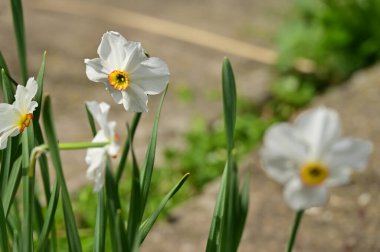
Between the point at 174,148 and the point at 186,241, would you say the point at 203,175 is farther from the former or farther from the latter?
the point at 186,241

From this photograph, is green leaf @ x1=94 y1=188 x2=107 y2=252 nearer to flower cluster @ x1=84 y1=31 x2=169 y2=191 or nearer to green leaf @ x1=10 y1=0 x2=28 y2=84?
flower cluster @ x1=84 y1=31 x2=169 y2=191

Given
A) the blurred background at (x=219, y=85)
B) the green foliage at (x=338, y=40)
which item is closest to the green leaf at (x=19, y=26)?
the blurred background at (x=219, y=85)

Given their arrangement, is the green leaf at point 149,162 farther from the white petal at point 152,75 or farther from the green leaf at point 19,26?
the green leaf at point 19,26

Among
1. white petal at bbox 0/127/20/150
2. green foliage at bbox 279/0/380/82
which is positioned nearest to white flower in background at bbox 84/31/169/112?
white petal at bbox 0/127/20/150

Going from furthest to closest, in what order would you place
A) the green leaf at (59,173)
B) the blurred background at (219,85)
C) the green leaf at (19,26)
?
the blurred background at (219,85), the green leaf at (19,26), the green leaf at (59,173)

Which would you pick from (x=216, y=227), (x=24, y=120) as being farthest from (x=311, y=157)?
(x=24, y=120)

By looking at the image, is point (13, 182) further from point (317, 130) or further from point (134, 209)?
point (317, 130)

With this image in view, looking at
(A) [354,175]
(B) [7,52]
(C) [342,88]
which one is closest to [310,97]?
(C) [342,88]
